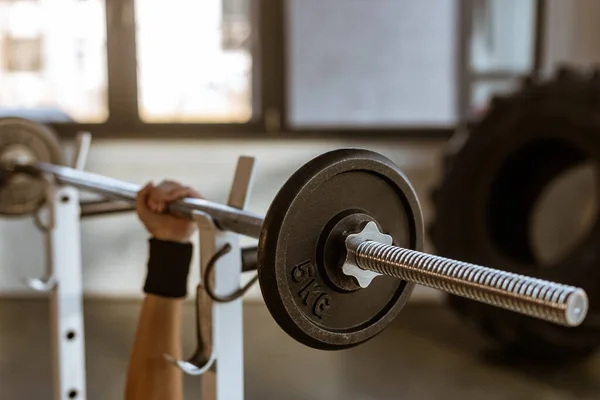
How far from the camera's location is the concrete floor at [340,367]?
2.36 metres

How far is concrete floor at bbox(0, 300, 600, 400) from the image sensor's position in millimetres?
2363

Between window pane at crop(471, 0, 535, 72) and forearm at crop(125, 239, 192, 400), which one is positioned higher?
window pane at crop(471, 0, 535, 72)

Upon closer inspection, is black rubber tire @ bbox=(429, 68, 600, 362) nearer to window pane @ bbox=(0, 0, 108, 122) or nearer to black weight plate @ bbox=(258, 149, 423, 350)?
window pane @ bbox=(0, 0, 108, 122)

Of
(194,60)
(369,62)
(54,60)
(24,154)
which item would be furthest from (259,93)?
(24,154)

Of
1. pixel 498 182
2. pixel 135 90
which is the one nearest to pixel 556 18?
pixel 498 182

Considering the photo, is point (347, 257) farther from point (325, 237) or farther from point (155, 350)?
point (155, 350)

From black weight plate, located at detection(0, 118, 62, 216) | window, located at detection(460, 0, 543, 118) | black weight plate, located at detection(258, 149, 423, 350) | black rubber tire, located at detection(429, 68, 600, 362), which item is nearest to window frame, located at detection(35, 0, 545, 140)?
window, located at detection(460, 0, 543, 118)

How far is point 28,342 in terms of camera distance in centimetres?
289

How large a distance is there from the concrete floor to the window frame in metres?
0.82

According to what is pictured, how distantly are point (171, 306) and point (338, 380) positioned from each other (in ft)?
5.03

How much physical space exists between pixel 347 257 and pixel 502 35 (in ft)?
9.63

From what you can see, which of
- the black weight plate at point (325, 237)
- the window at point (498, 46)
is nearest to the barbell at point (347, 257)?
the black weight plate at point (325, 237)

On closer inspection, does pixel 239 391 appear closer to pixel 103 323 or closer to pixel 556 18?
pixel 103 323

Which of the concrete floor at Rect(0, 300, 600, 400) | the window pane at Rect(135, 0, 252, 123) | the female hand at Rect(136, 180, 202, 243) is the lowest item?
the concrete floor at Rect(0, 300, 600, 400)
